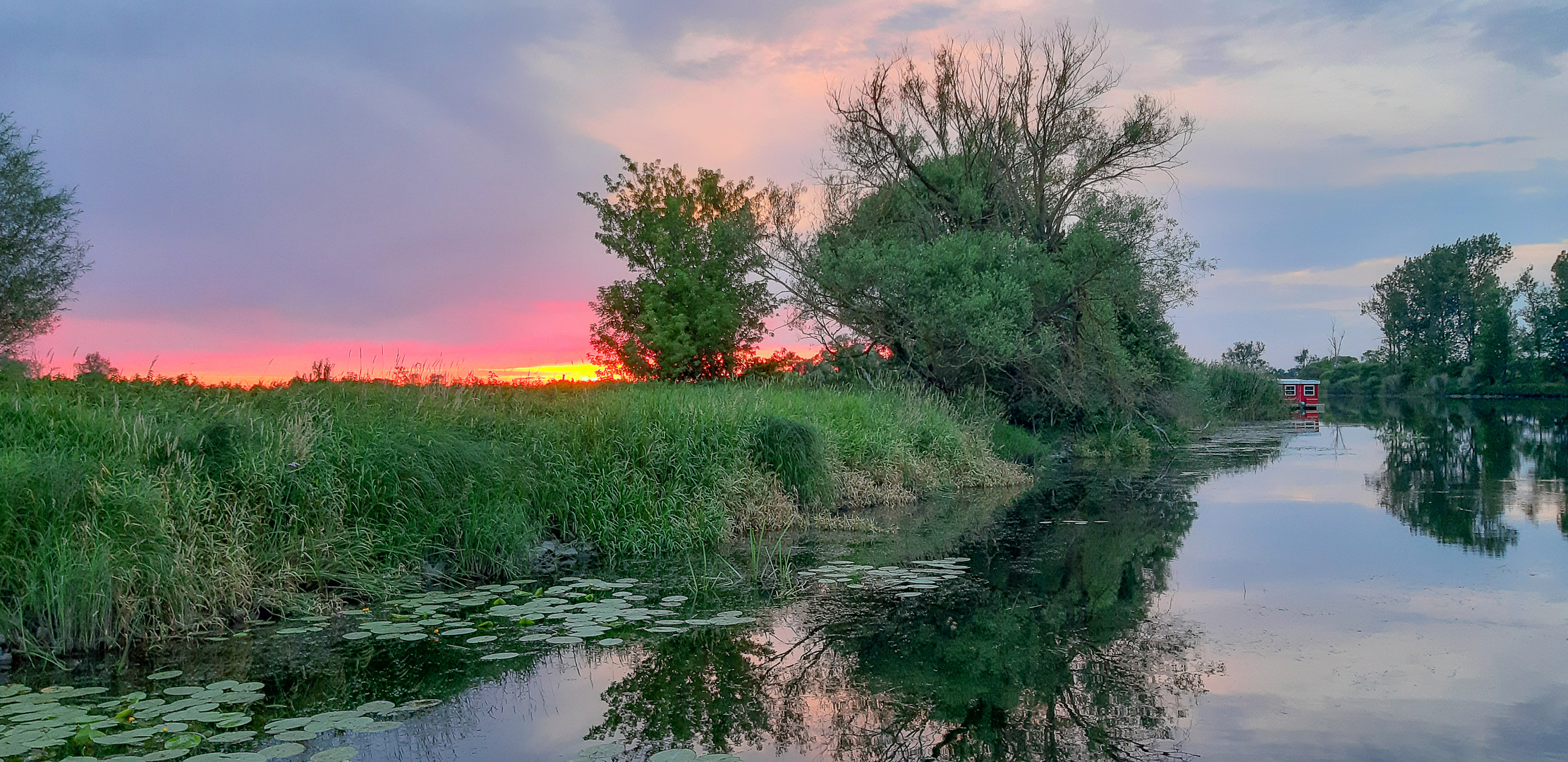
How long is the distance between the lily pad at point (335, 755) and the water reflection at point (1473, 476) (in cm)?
1083

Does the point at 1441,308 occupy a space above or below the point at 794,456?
above

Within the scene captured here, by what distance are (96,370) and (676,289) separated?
23.0 metres

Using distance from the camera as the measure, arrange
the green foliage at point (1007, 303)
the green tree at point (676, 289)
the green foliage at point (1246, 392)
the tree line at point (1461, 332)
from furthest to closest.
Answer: the tree line at point (1461, 332) < the green foliage at point (1246, 392) < the green tree at point (676, 289) < the green foliage at point (1007, 303)

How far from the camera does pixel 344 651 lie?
5.96 meters

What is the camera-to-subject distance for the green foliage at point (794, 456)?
11547 millimetres

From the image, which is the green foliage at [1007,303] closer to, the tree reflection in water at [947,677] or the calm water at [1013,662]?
the calm water at [1013,662]

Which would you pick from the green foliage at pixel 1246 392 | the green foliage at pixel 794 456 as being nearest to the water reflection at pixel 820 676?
the green foliage at pixel 794 456

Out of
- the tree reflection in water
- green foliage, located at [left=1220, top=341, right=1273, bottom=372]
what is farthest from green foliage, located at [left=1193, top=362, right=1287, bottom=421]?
the tree reflection in water

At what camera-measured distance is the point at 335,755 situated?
13.8ft

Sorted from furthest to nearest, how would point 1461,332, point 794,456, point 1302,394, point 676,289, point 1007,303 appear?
point 1461,332 < point 1302,394 < point 676,289 < point 1007,303 < point 794,456

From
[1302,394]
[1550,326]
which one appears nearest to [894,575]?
[1302,394]

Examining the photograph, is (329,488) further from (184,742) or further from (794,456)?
(794,456)

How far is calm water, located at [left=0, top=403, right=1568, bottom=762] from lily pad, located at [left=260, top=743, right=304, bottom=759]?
7 cm

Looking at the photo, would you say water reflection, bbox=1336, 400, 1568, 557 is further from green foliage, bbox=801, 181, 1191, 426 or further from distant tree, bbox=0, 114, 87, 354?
distant tree, bbox=0, 114, 87, 354
